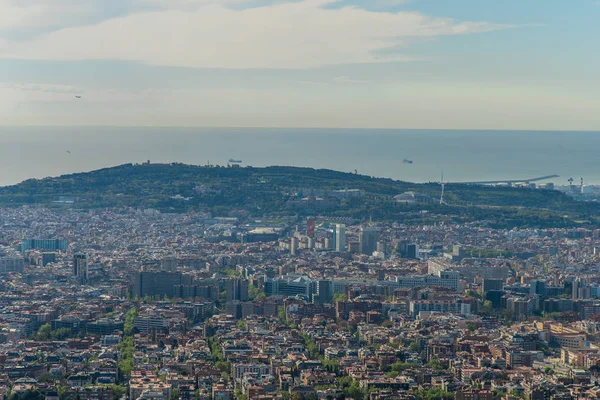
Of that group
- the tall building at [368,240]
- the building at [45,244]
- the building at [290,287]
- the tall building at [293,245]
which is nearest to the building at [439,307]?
the building at [290,287]

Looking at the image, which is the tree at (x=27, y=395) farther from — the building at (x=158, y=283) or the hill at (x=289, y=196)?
the hill at (x=289, y=196)

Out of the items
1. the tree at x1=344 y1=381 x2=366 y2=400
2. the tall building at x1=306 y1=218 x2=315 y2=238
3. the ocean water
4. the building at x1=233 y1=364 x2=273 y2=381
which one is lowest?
the tree at x1=344 y1=381 x2=366 y2=400

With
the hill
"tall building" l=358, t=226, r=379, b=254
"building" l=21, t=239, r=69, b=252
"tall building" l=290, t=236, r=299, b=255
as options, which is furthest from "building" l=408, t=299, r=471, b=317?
the hill

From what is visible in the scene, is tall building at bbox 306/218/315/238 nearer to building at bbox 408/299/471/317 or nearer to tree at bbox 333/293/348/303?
tree at bbox 333/293/348/303

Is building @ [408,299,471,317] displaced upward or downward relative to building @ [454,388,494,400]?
upward

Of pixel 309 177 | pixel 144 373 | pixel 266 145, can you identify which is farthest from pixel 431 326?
pixel 266 145

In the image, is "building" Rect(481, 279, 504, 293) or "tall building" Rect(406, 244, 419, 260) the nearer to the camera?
"building" Rect(481, 279, 504, 293)

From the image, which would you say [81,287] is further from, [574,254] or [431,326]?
[574,254]

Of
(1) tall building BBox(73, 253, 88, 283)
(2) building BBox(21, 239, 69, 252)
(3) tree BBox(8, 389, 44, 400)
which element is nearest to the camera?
(3) tree BBox(8, 389, 44, 400)
